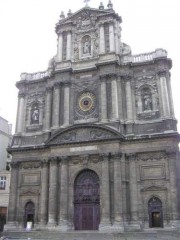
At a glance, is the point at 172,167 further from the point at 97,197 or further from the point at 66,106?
the point at 66,106

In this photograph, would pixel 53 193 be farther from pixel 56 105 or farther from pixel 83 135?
pixel 56 105

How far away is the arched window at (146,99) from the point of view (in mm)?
28234

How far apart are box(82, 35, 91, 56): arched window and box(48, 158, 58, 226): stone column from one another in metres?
11.7

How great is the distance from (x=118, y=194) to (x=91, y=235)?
3891mm

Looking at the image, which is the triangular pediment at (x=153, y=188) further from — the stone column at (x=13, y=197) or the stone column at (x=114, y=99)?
the stone column at (x=13, y=197)

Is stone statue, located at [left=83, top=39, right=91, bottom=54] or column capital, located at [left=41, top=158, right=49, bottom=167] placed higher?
stone statue, located at [left=83, top=39, right=91, bottom=54]

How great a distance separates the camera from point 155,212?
81.9 feet

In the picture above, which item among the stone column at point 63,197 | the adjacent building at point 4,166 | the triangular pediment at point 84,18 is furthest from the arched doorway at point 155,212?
the triangular pediment at point 84,18

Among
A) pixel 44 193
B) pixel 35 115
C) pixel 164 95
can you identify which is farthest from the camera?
pixel 35 115

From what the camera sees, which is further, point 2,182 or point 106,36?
point 2,182

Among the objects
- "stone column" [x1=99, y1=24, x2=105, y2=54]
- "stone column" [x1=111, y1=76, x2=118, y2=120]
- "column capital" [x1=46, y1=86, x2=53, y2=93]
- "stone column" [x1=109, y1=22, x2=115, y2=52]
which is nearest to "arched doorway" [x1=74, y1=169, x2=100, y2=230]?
"stone column" [x1=111, y1=76, x2=118, y2=120]

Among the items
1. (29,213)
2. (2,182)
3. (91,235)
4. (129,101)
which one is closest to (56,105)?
(129,101)

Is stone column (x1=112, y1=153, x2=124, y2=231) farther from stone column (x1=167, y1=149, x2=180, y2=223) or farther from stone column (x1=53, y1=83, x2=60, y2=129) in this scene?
stone column (x1=53, y1=83, x2=60, y2=129)

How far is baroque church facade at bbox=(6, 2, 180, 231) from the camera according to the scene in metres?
25.4
